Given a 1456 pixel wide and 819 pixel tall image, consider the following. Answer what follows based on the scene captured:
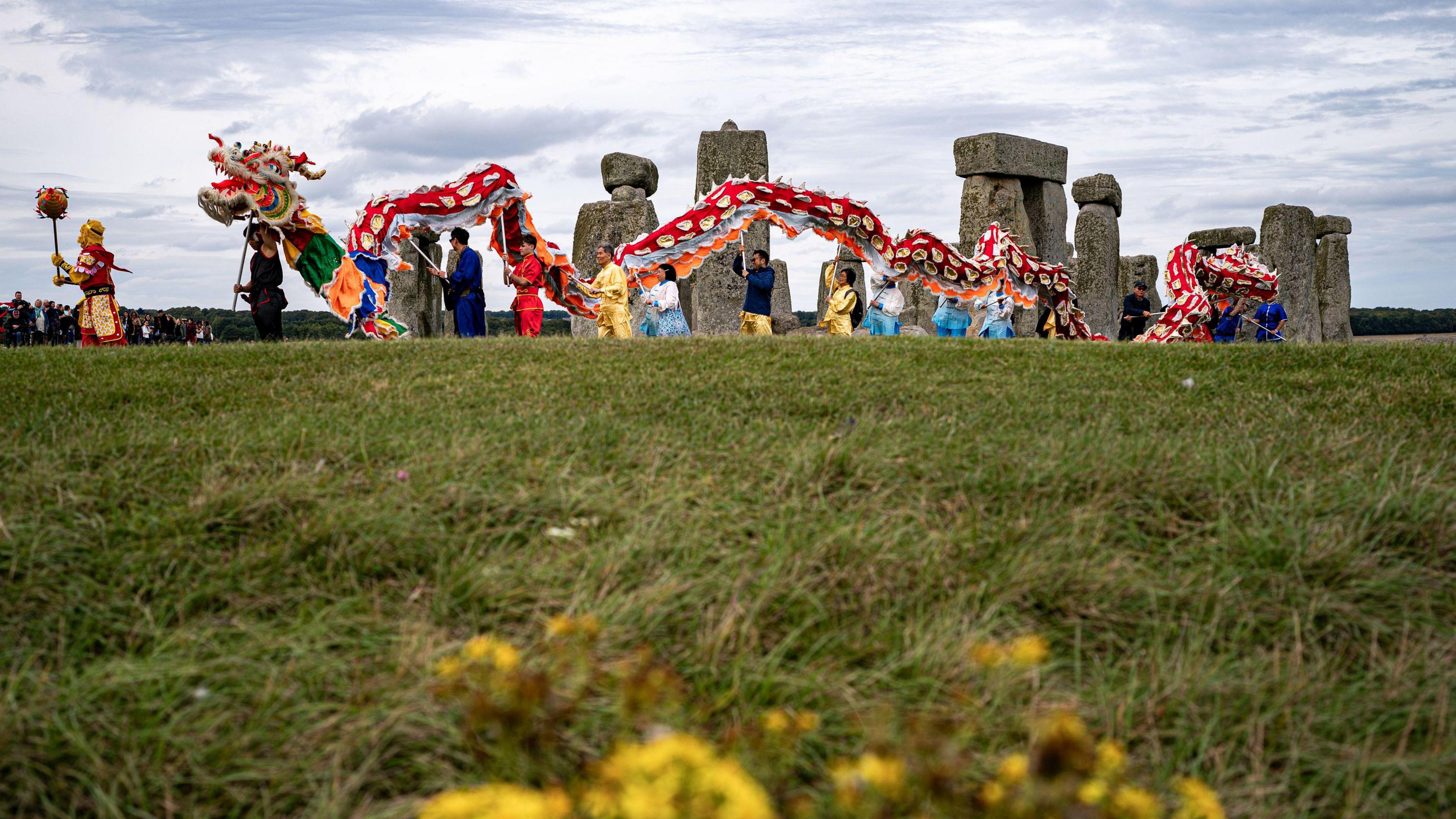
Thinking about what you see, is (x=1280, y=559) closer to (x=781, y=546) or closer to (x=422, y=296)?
(x=781, y=546)

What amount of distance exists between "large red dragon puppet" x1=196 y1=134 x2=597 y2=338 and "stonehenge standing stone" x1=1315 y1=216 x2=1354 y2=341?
15853 mm

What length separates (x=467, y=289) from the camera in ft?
37.2

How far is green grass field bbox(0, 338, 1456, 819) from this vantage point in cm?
270

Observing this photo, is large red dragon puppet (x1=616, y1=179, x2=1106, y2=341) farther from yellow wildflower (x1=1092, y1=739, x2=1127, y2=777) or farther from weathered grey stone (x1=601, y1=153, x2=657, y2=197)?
yellow wildflower (x1=1092, y1=739, x2=1127, y2=777)

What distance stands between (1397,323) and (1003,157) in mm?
20798

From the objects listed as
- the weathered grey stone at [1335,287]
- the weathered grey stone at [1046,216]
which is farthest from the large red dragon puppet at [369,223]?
the weathered grey stone at [1335,287]

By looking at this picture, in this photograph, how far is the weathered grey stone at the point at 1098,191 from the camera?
58.1 ft

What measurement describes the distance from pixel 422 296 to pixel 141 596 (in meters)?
12.2

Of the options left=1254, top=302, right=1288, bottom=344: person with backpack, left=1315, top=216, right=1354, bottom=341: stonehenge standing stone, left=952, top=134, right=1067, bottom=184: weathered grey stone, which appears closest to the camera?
left=1254, top=302, right=1288, bottom=344: person with backpack

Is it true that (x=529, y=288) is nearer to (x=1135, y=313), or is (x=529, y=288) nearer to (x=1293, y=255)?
(x=1135, y=313)

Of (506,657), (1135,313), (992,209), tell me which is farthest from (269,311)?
(1135,313)

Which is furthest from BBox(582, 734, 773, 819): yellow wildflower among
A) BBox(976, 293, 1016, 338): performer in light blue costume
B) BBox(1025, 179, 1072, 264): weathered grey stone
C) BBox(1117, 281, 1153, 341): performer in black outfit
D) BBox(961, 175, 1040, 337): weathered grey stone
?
BBox(1025, 179, 1072, 264): weathered grey stone

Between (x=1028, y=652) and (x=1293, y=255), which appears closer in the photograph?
(x=1028, y=652)

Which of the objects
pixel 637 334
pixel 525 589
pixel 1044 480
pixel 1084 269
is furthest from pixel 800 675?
pixel 1084 269
